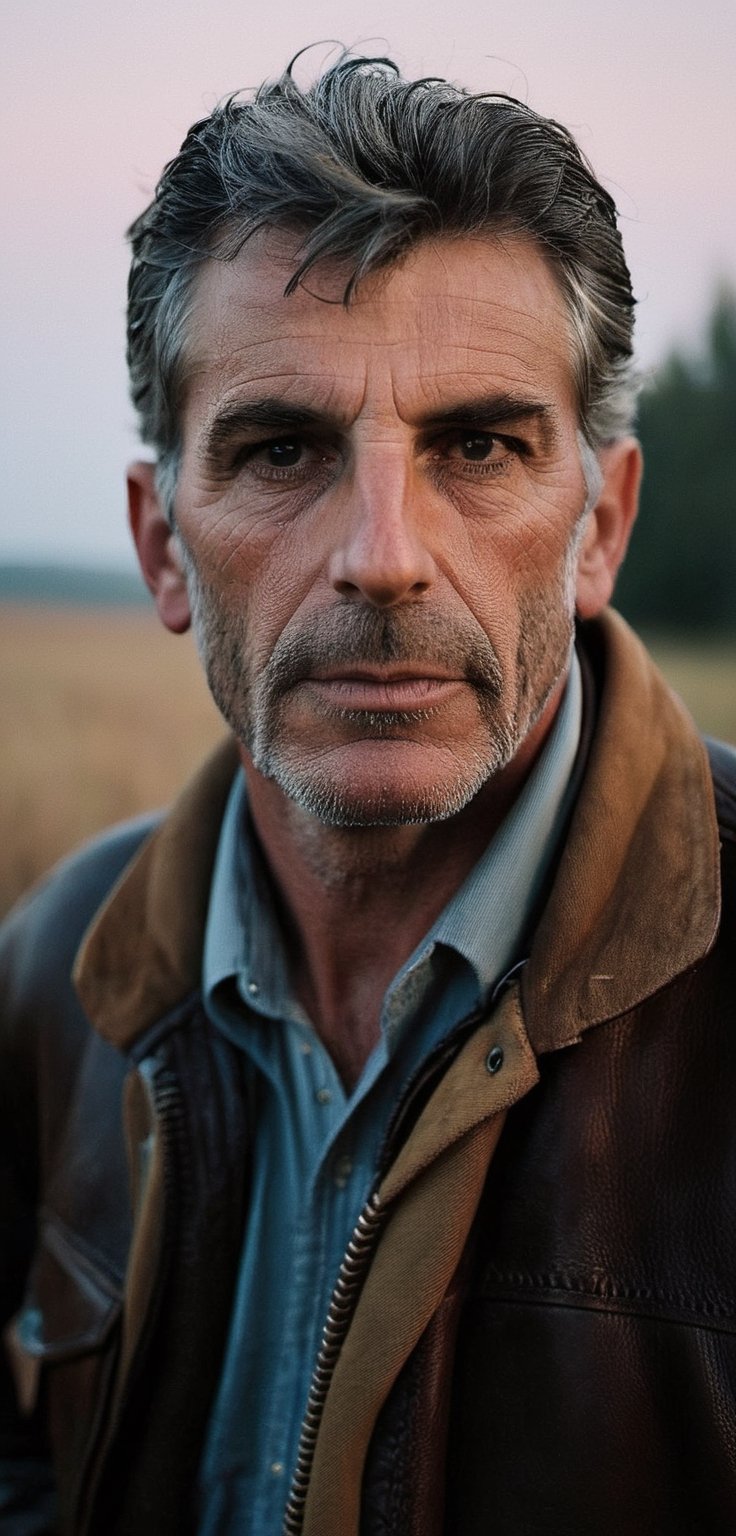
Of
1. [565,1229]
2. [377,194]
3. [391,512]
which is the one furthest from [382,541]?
[565,1229]

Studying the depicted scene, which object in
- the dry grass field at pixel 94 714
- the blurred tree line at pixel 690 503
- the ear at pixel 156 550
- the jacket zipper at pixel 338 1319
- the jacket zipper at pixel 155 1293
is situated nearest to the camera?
the jacket zipper at pixel 338 1319

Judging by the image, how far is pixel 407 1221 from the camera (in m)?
1.47

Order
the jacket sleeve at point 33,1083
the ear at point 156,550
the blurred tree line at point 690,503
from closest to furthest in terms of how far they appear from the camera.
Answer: the ear at point 156,550, the jacket sleeve at point 33,1083, the blurred tree line at point 690,503

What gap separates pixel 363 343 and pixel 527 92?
53 cm

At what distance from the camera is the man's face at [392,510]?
1.55 meters

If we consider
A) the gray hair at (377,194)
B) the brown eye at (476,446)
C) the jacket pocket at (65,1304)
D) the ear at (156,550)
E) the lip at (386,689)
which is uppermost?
the gray hair at (377,194)

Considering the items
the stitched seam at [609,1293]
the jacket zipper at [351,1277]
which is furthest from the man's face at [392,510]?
the stitched seam at [609,1293]

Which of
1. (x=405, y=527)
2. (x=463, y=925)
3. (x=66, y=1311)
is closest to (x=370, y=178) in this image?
(x=405, y=527)

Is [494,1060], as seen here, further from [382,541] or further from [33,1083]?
[33,1083]

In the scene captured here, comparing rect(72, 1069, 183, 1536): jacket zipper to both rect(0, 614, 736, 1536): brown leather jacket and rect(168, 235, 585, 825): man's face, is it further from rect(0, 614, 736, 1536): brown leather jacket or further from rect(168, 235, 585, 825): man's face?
rect(168, 235, 585, 825): man's face

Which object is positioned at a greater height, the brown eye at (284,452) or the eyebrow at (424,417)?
the eyebrow at (424,417)

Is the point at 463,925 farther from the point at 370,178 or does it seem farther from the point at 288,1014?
the point at 370,178

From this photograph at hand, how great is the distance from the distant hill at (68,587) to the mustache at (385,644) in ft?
6.03

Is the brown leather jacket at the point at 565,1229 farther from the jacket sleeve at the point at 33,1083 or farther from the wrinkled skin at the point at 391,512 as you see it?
the jacket sleeve at the point at 33,1083
